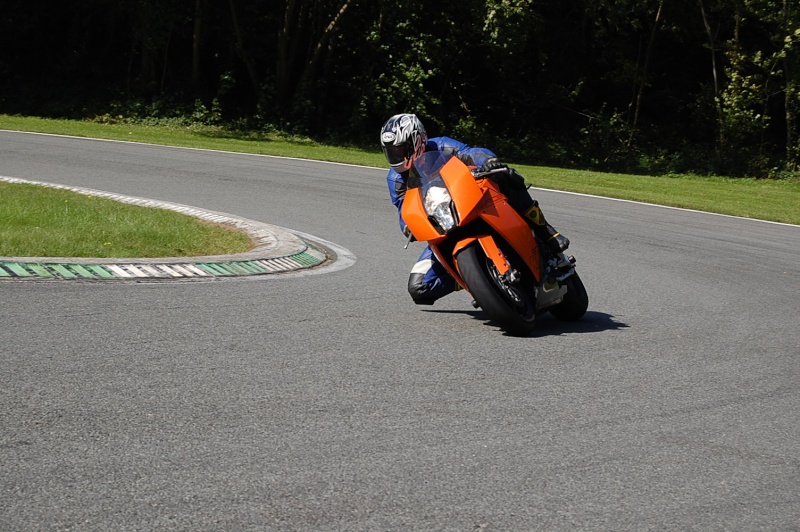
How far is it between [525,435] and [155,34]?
99.8 ft

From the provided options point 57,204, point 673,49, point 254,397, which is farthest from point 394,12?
point 254,397

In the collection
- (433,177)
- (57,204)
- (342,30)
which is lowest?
(57,204)

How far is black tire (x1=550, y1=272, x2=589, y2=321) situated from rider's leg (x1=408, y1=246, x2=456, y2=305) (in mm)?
811

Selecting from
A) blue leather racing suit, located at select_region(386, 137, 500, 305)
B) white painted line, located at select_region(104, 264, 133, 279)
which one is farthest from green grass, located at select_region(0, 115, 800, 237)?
white painted line, located at select_region(104, 264, 133, 279)

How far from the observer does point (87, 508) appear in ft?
11.8

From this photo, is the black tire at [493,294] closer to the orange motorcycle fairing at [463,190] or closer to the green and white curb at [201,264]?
the orange motorcycle fairing at [463,190]

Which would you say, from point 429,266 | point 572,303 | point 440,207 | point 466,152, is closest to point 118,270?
point 429,266

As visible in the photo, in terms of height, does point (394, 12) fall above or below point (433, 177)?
above

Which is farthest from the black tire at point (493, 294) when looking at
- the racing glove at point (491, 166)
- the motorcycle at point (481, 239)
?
the racing glove at point (491, 166)

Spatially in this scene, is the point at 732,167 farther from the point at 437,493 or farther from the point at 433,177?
the point at 437,493

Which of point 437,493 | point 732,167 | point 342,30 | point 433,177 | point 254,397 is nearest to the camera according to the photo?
point 437,493

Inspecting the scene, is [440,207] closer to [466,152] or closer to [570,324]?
[466,152]

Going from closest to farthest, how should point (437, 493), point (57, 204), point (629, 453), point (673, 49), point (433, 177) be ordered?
point (437, 493)
point (629, 453)
point (433, 177)
point (57, 204)
point (673, 49)

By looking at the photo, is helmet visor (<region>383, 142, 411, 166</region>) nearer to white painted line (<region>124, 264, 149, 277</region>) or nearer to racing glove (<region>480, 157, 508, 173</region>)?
racing glove (<region>480, 157, 508, 173</region>)
